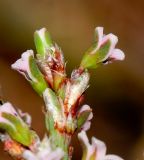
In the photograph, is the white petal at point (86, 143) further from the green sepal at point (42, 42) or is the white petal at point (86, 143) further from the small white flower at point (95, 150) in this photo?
the green sepal at point (42, 42)

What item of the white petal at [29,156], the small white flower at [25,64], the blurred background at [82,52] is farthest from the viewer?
the blurred background at [82,52]

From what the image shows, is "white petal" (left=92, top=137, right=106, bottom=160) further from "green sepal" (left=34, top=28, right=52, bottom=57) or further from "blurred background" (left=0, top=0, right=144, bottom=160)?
"blurred background" (left=0, top=0, right=144, bottom=160)

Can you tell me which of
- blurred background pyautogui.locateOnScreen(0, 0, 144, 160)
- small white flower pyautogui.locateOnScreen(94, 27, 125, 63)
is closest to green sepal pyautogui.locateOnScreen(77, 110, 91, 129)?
small white flower pyautogui.locateOnScreen(94, 27, 125, 63)

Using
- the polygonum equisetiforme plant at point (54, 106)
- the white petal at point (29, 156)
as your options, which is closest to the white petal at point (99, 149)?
the polygonum equisetiforme plant at point (54, 106)

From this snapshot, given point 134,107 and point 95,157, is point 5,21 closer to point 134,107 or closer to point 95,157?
point 134,107

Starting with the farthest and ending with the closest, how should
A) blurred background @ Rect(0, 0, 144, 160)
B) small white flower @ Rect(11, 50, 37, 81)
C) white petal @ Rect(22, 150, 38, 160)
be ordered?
blurred background @ Rect(0, 0, 144, 160), small white flower @ Rect(11, 50, 37, 81), white petal @ Rect(22, 150, 38, 160)

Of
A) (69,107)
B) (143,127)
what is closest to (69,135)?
(69,107)
